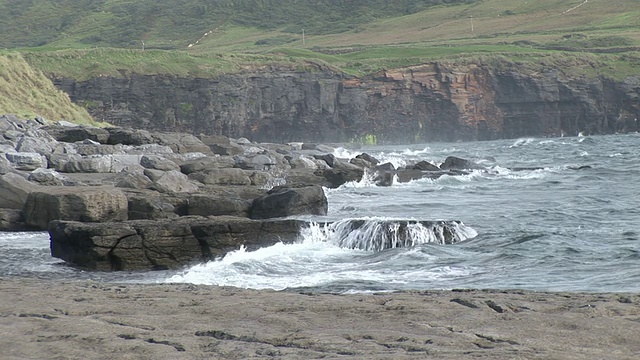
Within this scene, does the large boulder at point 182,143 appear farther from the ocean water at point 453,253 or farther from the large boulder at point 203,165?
the ocean water at point 453,253

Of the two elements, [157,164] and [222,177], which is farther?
[157,164]

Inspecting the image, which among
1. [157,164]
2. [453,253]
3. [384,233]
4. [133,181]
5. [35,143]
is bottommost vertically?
[453,253]

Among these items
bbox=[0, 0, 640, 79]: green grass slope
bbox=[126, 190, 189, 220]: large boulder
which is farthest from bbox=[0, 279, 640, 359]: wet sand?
bbox=[0, 0, 640, 79]: green grass slope

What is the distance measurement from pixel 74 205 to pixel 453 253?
8.62 metres

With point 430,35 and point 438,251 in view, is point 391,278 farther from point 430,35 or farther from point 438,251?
point 430,35

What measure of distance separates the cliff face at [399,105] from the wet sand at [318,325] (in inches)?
2751

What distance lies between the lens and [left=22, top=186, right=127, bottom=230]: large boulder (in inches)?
850

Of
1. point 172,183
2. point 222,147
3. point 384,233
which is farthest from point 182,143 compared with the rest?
point 384,233

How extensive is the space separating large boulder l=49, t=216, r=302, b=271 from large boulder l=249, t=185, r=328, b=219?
13.4 ft

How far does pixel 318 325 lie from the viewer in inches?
372

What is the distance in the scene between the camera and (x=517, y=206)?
96.2 feet

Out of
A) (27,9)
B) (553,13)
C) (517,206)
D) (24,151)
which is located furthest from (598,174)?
(27,9)

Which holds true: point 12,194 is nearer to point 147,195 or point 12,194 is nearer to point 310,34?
point 147,195

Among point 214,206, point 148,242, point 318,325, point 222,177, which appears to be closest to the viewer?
point 318,325
